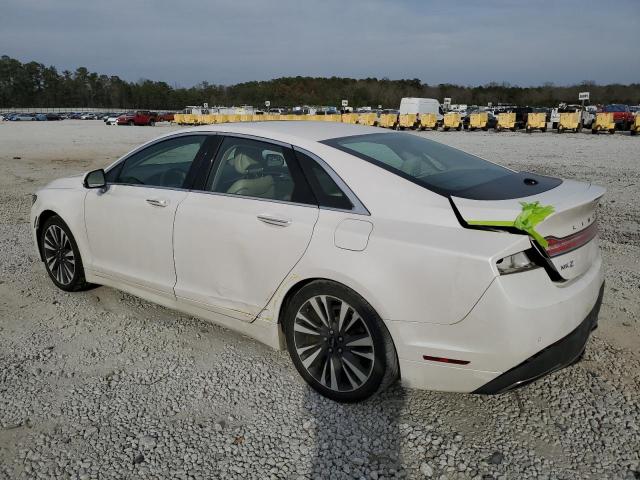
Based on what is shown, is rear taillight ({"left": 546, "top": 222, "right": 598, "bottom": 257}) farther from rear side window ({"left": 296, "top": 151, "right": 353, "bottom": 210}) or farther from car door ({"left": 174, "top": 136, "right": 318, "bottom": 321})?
car door ({"left": 174, "top": 136, "right": 318, "bottom": 321})

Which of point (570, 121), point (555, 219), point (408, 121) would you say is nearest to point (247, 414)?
point (555, 219)

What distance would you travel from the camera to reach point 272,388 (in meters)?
3.23

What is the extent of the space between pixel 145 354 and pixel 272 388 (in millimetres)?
1035

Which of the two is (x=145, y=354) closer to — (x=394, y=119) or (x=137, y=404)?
(x=137, y=404)

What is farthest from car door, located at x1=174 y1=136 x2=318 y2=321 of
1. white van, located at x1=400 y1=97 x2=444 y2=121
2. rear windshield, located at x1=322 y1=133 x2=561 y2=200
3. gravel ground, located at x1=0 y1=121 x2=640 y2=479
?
white van, located at x1=400 y1=97 x2=444 y2=121

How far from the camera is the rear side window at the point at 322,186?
2924mm

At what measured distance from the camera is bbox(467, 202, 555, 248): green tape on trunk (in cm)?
246

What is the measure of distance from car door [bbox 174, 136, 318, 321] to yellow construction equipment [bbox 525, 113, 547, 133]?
33433mm

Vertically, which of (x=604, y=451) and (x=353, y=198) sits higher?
(x=353, y=198)

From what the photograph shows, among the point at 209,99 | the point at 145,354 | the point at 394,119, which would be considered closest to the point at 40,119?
the point at 394,119

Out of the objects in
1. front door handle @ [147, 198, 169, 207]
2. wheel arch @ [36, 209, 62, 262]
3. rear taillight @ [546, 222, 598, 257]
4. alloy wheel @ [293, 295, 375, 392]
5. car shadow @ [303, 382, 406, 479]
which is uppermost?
front door handle @ [147, 198, 169, 207]

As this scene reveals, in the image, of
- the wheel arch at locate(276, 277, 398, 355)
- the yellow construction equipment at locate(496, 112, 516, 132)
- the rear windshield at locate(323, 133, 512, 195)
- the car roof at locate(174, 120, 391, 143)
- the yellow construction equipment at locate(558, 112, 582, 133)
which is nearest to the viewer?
the wheel arch at locate(276, 277, 398, 355)

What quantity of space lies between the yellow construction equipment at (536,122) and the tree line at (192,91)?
93456 millimetres

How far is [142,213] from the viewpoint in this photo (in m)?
3.80
